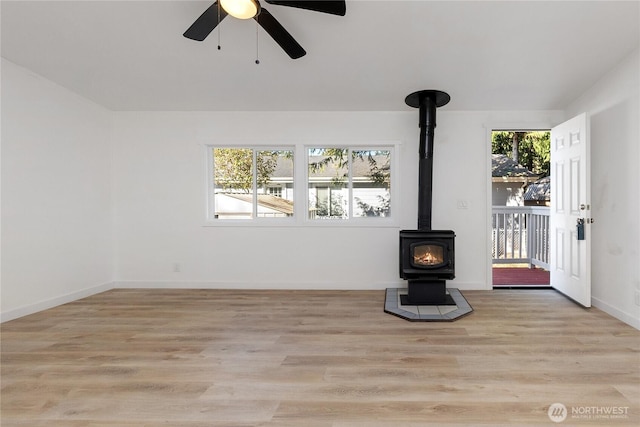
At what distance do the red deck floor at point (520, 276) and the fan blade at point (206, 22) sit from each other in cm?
456

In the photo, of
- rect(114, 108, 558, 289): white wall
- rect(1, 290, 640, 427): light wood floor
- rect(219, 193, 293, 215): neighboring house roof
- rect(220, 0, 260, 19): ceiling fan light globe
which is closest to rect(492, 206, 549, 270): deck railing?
rect(114, 108, 558, 289): white wall

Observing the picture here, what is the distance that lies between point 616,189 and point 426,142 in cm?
187

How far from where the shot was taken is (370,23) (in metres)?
2.65

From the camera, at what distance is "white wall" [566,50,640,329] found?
2844mm

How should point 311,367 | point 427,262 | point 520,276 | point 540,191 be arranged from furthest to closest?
point 540,191
point 520,276
point 427,262
point 311,367

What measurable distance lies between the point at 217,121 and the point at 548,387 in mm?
4311

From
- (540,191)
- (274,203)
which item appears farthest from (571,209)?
(274,203)

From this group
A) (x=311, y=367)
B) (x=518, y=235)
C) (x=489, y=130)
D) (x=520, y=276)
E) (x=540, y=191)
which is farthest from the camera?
(x=540, y=191)

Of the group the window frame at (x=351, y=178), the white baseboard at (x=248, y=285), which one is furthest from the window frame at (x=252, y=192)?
the white baseboard at (x=248, y=285)

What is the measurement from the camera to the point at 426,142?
3543 mm

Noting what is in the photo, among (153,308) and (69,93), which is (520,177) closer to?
(153,308)

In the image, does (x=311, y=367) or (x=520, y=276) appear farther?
(x=520, y=276)

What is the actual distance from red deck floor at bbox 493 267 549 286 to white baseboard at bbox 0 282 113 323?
17.7 feet

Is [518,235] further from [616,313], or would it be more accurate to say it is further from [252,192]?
[252,192]
